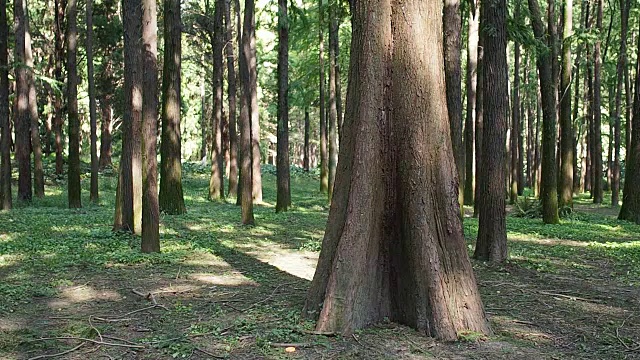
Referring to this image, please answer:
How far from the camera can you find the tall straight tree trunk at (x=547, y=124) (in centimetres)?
1531

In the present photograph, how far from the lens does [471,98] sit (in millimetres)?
19094

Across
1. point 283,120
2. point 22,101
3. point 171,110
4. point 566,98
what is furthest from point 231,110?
point 566,98

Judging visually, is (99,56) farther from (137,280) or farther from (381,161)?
(381,161)

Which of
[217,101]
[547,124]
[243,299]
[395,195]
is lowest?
[243,299]

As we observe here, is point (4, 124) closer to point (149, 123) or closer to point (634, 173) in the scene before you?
point (149, 123)

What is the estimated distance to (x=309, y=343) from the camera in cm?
509

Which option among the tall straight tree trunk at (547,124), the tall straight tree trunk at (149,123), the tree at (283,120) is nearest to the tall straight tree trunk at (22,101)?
the tree at (283,120)

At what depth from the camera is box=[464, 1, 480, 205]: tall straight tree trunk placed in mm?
16391

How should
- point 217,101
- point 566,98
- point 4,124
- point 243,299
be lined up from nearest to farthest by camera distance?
point 243,299, point 566,98, point 4,124, point 217,101

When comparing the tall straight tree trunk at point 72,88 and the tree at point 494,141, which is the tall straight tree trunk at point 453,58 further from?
the tall straight tree trunk at point 72,88

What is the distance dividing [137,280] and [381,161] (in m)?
4.34

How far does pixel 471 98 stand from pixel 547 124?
13.1 feet

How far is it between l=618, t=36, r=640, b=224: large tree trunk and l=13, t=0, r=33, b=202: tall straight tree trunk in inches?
716

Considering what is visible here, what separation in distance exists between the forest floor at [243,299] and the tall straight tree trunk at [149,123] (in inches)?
29.0
